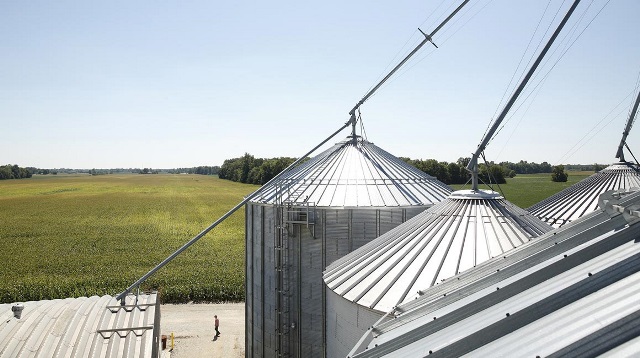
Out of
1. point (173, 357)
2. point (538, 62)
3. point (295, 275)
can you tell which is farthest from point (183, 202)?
point (538, 62)

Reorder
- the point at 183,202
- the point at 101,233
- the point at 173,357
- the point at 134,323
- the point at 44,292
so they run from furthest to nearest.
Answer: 1. the point at 183,202
2. the point at 101,233
3. the point at 44,292
4. the point at 173,357
5. the point at 134,323

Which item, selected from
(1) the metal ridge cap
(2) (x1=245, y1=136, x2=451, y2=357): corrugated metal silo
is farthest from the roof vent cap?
(1) the metal ridge cap

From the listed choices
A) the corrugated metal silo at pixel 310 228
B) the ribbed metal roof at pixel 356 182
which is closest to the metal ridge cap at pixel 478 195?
the corrugated metal silo at pixel 310 228

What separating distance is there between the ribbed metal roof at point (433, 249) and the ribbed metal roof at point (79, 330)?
6.47 m

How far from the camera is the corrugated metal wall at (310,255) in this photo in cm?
1797

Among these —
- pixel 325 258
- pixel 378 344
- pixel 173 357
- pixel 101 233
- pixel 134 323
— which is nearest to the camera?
pixel 378 344

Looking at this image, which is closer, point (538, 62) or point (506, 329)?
point (506, 329)

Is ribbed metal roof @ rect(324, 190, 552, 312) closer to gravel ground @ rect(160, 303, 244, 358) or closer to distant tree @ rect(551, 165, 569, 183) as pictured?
gravel ground @ rect(160, 303, 244, 358)

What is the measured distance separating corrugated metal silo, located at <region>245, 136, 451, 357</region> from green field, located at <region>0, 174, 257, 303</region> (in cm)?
1706

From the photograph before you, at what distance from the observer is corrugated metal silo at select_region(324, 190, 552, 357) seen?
10.7 meters

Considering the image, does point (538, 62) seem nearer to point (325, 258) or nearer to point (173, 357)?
point (325, 258)

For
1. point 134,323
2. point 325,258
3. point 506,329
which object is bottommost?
point 134,323

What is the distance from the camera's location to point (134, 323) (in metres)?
14.5

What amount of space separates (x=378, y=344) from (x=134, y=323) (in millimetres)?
11011
